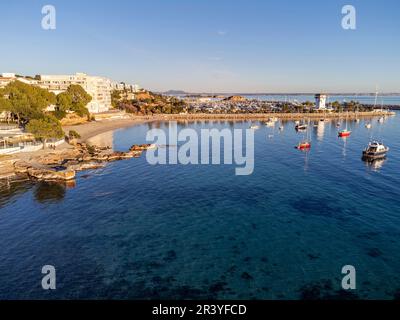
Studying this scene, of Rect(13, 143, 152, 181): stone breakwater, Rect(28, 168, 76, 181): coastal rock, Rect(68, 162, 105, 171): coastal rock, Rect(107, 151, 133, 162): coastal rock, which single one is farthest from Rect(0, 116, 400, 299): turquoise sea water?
Rect(107, 151, 133, 162): coastal rock

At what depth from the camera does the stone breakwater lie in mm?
63125

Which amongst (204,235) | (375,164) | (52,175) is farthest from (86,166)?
(375,164)

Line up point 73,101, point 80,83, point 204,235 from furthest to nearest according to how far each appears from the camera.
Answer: point 80,83 < point 73,101 < point 204,235

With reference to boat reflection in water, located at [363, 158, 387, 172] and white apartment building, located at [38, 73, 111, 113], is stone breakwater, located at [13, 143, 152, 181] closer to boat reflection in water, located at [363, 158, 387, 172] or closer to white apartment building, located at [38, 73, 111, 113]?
boat reflection in water, located at [363, 158, 387, 172]

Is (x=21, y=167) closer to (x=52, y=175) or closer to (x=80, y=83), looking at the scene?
(x=52, y=175)

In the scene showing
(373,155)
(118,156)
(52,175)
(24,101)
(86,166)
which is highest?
(24,101)

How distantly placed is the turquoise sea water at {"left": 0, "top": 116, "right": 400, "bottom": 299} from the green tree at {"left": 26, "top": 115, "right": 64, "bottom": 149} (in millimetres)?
22241

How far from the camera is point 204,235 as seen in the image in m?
40.0

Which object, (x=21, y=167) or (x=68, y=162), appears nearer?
(x=21, y=167)

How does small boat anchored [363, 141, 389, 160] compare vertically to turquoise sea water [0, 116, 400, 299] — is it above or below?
above

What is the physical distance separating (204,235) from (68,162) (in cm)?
4727

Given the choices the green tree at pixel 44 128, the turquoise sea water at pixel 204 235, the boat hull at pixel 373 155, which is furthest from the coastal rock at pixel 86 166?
the boat hull at pixel 373 155

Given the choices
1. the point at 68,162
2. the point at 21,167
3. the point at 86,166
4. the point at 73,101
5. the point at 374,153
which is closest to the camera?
the point at 21,167
